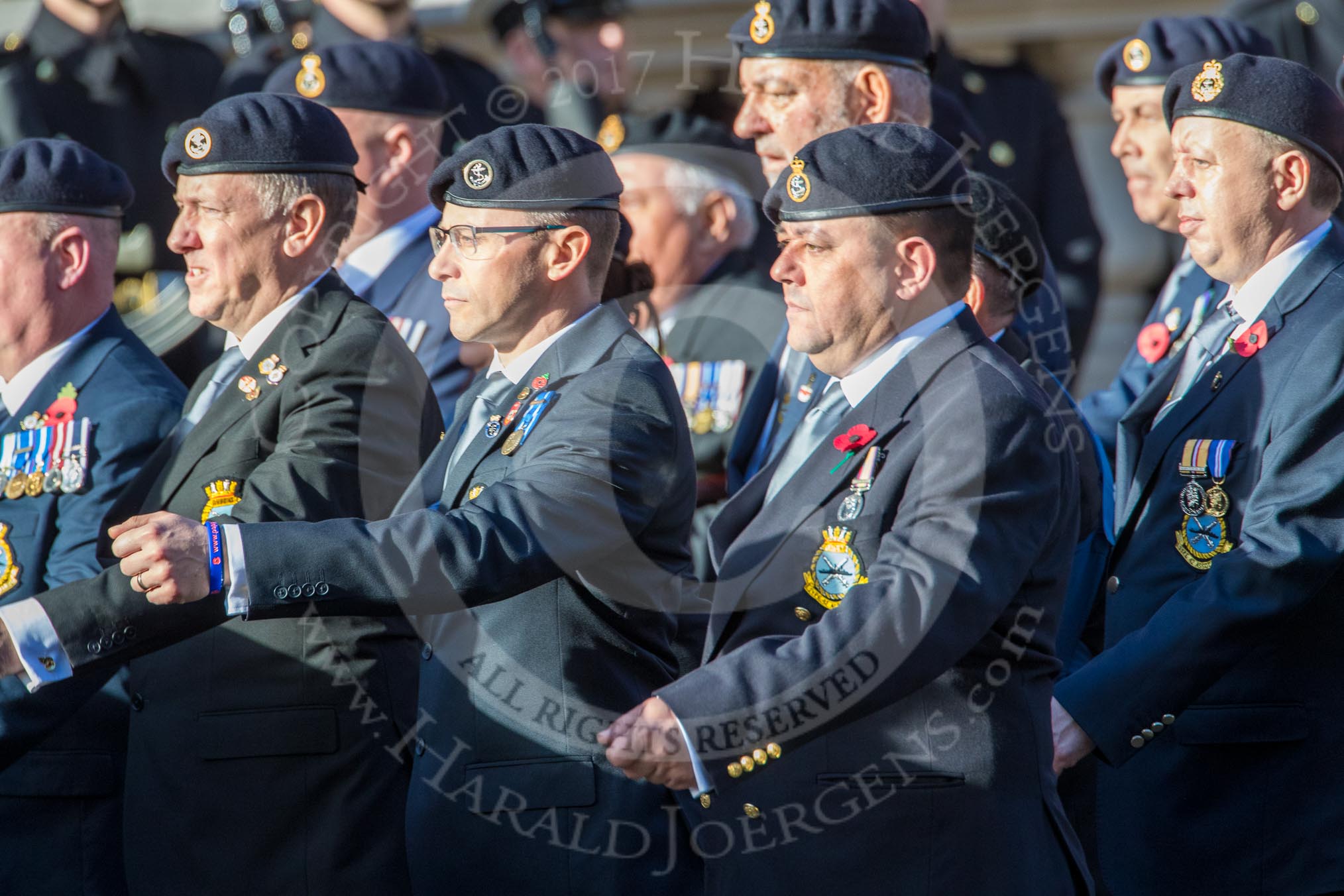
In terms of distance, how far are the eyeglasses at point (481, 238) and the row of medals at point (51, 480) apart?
1.19 m

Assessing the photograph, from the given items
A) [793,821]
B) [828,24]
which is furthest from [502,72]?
[793,821]

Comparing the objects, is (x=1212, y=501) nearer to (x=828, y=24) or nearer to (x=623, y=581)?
(x=623, y=581)

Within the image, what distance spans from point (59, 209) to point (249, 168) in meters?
0.84

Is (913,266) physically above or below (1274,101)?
below

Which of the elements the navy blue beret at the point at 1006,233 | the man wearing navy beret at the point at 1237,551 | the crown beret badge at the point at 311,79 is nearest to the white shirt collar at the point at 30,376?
the crown beret badge at the point at 311,79

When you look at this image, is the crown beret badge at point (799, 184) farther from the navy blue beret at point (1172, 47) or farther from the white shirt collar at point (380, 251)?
the navy blue beret at point (1172, 47)

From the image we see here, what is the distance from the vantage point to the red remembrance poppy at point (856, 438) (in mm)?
3137

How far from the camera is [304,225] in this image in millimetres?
4066

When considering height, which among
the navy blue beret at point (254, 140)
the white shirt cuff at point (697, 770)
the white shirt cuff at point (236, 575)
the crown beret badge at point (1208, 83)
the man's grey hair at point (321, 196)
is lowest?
the white shirt cuff at point (236, 575)

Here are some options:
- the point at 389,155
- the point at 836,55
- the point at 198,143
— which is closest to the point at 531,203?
the point at 198,143

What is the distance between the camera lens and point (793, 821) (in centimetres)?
309

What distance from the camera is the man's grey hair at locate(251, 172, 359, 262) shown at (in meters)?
4.04

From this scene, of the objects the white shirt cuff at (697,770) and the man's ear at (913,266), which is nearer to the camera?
the white shirt cuff at (697,770)

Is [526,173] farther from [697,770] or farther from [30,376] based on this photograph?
[30,376]
